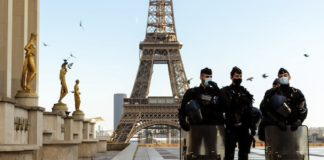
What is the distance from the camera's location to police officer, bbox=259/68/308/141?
920cm

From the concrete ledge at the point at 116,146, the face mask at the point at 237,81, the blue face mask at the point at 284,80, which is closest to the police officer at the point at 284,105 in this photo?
the blue face mask at the point at 284,80

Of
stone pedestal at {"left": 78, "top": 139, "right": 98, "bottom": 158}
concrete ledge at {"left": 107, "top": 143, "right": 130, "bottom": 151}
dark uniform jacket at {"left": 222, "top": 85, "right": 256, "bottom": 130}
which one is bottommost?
concrete ledge at {"left": 107, "top": 143, "right": 130, "bottom": 151}

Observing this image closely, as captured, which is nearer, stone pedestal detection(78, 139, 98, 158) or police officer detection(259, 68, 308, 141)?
police officer detection(259, 68, 308, 141)

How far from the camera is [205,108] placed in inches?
353

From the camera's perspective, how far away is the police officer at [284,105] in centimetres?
920

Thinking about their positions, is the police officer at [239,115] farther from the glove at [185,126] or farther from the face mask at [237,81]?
the glove at [185,126]

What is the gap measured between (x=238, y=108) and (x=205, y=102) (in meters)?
0.58

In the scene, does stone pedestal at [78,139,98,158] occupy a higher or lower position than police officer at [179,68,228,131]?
lower

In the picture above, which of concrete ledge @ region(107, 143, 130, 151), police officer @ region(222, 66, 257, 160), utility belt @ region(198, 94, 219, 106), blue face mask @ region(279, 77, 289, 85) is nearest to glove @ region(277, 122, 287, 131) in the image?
police officer @ region(222, 66, 257, 160)

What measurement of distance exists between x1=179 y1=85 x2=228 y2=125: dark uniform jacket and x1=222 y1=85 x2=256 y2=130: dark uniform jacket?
18cm

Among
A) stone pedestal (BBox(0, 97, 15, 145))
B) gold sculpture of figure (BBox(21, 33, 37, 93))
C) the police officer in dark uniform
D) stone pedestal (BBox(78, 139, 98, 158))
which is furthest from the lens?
stone pedestal (BBox(78, 139, 98, 158))

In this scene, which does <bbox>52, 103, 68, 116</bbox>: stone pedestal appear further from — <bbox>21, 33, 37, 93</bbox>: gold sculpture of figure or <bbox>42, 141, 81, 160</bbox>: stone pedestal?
<bbox>42, 141, 81, 160</bbox>: stone pedestal

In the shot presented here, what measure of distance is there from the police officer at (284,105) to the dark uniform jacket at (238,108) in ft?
1.08

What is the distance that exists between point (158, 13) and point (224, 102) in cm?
8421
